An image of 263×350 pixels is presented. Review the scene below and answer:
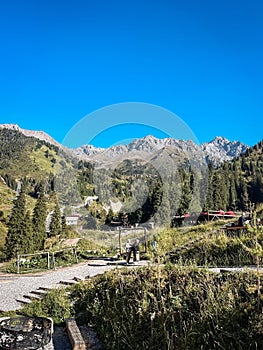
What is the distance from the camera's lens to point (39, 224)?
27.4 metres

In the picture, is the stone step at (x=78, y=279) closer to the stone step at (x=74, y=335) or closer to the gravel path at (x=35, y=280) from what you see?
the gravel path at (x=35, y=280)

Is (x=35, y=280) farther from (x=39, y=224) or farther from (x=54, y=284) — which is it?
(x=39, y=224)

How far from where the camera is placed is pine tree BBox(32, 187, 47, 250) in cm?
2582

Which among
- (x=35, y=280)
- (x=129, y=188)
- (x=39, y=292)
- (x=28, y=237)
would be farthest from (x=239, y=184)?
(x=39, y=292)

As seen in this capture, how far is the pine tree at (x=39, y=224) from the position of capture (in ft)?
84.7

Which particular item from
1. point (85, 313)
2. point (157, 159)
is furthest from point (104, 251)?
point (85, 313)

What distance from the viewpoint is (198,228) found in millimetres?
16656

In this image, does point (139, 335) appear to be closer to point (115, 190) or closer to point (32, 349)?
point (32, 349)

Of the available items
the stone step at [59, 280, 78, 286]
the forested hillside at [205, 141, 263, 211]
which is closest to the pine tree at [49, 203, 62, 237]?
the forested hillside at [205, 141, 263, 211]

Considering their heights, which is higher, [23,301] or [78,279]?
[78,279]

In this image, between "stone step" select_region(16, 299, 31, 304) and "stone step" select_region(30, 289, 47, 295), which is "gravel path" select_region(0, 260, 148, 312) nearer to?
"stone step" select_region(16, 299, 31, 304)

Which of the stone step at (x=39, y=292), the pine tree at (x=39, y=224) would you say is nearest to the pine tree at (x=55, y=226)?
the pine tree at (x=39, y=224)

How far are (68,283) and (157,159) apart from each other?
4.53 meters

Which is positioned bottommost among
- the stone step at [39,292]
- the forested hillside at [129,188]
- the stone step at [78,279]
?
the stone step at [39,292]
